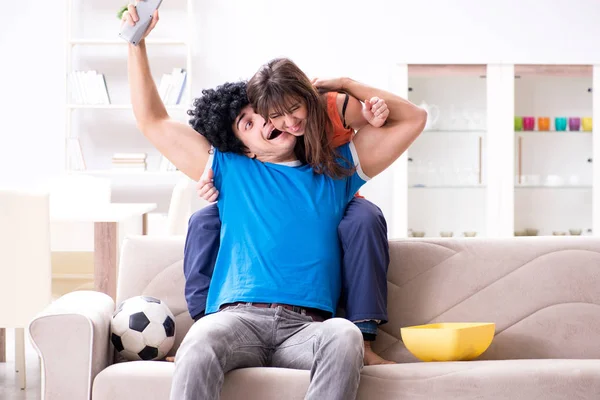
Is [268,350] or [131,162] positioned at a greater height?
[131,162]

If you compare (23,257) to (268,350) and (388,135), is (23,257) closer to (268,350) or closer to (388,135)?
(268,350)

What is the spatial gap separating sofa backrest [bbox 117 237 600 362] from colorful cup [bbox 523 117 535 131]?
3.06 meters

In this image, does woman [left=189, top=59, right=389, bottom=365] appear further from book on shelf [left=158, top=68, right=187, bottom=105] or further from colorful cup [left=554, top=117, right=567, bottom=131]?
colorful cup [left=554, top=117, right=567, bottom=131]

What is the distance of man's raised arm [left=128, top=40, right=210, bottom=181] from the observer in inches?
84.5

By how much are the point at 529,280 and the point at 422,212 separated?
301 centimetres

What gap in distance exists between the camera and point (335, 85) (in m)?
2.20

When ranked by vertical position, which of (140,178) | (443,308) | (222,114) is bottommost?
(443,308)

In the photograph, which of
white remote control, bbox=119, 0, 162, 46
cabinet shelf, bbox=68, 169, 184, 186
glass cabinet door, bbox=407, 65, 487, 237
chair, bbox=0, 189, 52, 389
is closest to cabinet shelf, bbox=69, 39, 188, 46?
cabinet shelf, bbox=68, 169, 184, 186

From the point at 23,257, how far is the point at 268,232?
1.51m

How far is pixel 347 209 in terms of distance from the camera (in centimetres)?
212

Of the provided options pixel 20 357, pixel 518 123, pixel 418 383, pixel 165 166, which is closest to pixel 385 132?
pixel 418 383

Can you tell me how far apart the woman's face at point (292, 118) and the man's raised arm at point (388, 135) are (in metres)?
0.19

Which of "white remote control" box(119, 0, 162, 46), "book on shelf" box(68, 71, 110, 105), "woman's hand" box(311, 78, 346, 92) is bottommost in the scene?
"woman's hand" box(311, 78, 346, 92)

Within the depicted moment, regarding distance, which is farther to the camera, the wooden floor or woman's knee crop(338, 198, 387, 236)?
the wooden floor
